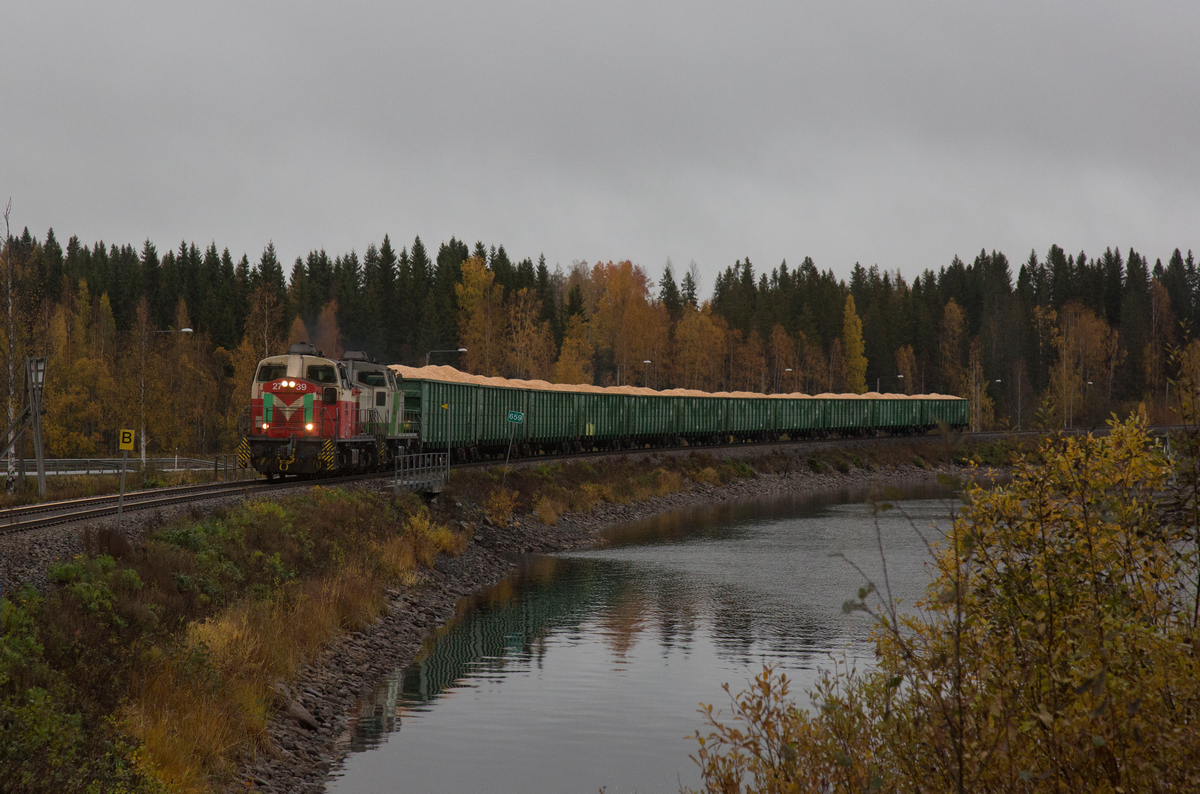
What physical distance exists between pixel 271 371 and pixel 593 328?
89379 millimetres

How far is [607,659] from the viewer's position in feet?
69.6

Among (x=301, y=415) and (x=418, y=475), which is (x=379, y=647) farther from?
(x=418, y=475)

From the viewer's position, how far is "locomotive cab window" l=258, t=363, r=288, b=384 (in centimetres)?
3133

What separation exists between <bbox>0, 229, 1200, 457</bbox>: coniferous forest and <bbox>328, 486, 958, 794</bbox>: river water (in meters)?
53.4

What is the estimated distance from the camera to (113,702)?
1211 cm

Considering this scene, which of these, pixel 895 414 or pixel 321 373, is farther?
pixel 895 414

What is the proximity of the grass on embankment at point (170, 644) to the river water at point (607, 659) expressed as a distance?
1.94 metres

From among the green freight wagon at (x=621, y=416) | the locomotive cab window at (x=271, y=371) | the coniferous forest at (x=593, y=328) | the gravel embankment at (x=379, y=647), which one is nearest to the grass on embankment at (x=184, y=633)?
the gravel embankment at (x=379, y=647)

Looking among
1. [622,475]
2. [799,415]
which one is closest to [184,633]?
[622,475]

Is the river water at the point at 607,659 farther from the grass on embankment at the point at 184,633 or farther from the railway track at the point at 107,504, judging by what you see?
the railway track at the point at 107,504

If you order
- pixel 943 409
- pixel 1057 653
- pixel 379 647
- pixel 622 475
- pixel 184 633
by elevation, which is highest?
pixel 943 409

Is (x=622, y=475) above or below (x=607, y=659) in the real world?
above

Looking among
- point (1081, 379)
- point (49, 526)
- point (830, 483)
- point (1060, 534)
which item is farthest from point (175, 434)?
point (1081, 379)

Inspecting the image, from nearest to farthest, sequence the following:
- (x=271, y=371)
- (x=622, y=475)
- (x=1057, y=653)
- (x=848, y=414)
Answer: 1. (x=1057, y=653)
2. (x=271, y=371)
3. (x=622, y=475)
4. (x=848, y=414)
